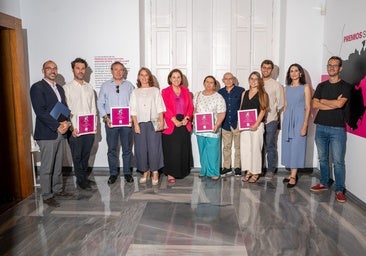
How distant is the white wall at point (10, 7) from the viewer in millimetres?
4286

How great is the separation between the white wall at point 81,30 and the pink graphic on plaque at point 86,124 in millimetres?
1122

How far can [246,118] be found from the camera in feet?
15.0

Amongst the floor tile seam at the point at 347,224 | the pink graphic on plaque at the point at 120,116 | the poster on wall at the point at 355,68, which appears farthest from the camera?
the pink graphic on plaque at the point at 120,116

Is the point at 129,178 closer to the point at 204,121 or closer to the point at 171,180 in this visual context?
the point at 171,180

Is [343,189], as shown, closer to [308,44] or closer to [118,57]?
[308,44]

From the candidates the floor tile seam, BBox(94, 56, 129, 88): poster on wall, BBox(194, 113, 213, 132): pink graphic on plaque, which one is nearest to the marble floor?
the floor tile seam

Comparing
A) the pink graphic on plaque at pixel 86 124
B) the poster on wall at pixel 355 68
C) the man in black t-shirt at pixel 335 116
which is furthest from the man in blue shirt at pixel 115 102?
the poster on wall at pixel 355 68

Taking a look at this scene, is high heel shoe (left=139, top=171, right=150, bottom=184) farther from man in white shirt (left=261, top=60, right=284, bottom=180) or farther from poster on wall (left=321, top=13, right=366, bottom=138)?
poster on wall (left=321, top=13, right=366, bottom=138)

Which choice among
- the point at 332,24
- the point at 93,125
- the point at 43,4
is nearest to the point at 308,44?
the point at 332,24

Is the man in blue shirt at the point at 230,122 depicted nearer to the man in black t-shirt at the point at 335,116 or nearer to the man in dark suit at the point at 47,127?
the man in black t-shirt at the point at 335,116

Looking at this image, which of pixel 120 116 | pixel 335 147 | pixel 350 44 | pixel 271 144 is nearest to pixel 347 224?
pixel 335 147

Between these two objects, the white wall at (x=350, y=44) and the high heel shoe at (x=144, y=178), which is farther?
the high heel shoe at (x=144, y=178)

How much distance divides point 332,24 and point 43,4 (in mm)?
4250

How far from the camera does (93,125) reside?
4410mm
